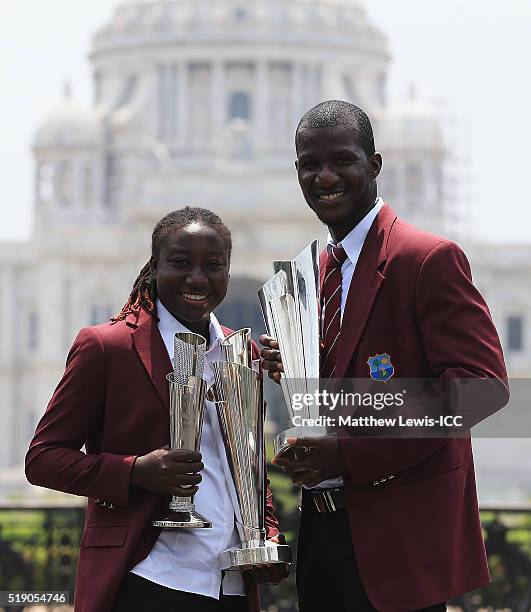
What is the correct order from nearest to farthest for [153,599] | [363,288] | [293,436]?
[293,436], [153,599], [363,288]

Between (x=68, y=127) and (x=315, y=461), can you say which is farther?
(x=68, y=127)

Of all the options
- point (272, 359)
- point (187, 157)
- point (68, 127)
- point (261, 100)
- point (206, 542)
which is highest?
point (261, 100)

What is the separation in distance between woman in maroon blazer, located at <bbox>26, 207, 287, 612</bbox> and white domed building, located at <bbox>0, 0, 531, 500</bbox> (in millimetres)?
52542

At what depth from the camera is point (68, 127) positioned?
6950 centimetres

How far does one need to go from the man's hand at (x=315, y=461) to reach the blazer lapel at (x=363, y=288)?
24 centimetres

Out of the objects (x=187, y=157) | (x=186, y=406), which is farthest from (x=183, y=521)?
(x=187, y=157)

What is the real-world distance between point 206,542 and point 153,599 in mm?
204

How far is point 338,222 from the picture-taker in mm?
5156

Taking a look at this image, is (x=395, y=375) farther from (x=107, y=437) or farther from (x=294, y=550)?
(x=294, y=550)

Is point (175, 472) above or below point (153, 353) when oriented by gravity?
below

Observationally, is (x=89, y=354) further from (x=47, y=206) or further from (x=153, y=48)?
(x=153, y=48)

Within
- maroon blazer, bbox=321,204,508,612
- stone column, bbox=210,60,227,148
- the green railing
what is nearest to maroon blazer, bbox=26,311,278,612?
maroon blazer, bbox=321,204,508,612

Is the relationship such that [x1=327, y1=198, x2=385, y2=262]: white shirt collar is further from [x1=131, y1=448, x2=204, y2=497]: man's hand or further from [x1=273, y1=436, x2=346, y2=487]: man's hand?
[x1=131, y1=448, x2=204, y2=497]: man's hand

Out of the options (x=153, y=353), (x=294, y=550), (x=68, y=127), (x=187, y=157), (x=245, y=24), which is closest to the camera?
(x=153, y=353)
